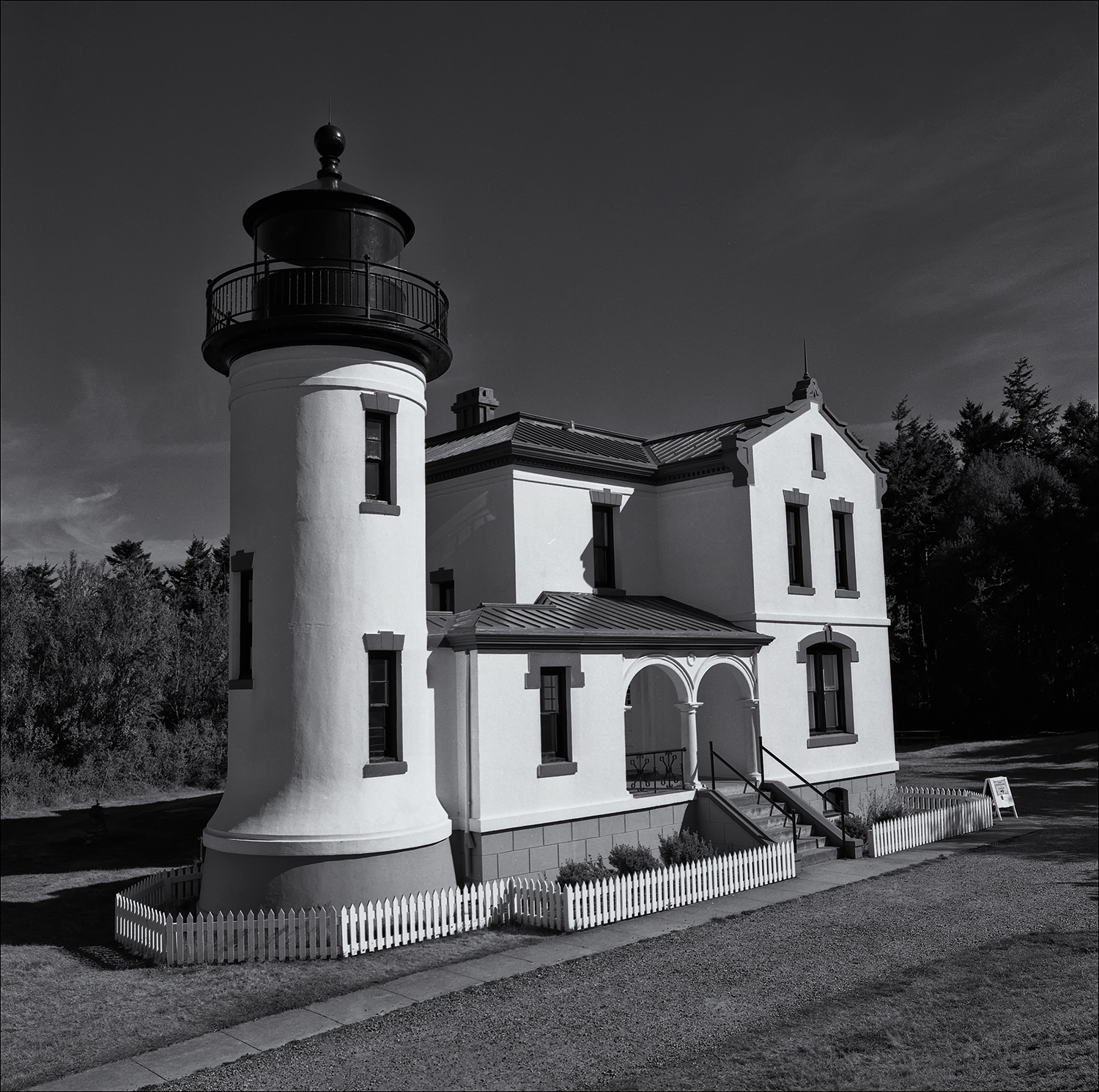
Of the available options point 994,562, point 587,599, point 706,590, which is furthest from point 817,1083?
point 994,562

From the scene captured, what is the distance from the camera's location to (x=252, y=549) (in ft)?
54.9

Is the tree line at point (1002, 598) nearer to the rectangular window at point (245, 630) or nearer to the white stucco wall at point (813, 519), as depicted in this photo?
the white stucco wall at point (813, 519)

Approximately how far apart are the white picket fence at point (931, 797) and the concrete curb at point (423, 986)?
5496 millimetres

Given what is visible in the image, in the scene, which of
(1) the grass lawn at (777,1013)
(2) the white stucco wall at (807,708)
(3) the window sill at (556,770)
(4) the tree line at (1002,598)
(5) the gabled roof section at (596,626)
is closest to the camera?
(1) the grass lawn at (777,1013)

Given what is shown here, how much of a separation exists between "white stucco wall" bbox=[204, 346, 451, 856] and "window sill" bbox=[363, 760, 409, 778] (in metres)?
0.10

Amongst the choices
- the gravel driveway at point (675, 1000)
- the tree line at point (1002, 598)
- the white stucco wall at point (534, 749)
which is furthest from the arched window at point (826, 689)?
the tree line at point (1002, 598)

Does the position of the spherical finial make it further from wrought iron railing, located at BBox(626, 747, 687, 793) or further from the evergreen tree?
the evergreen tree

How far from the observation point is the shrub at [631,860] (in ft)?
60.5

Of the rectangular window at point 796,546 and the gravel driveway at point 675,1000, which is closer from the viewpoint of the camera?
the gravel driveway at point 675,1000

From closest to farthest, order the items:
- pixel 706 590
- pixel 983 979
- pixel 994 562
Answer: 1. pixel 983 979
2. pixel 706 590
3. pixel 994 562

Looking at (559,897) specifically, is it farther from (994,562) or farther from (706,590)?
(994,562)

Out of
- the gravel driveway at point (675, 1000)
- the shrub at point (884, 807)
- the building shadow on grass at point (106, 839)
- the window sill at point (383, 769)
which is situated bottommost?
the building shadow on grass at point (106, 839)

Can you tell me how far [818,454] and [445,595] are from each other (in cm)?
988

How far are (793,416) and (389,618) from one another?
12312mm
